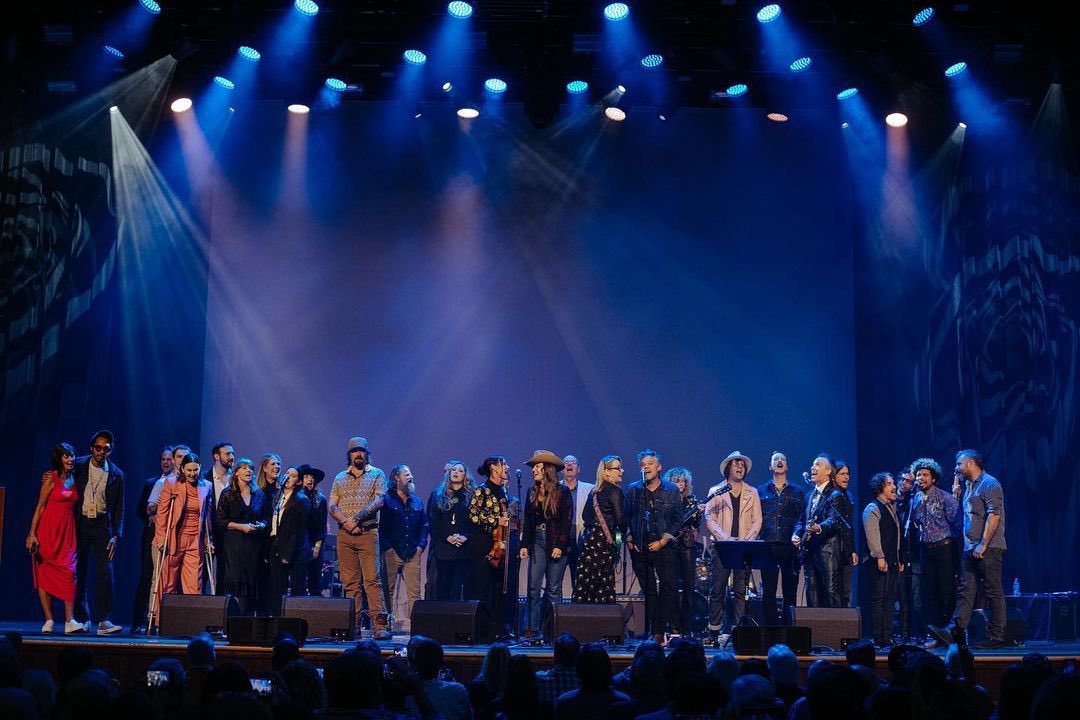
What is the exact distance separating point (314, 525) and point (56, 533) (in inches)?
101

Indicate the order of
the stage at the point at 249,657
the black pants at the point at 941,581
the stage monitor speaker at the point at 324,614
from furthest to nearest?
1. the black pants at the point at 941,581
2. the stage monitor speaker at the point at 324,614
3. the stage at the point at 249,657

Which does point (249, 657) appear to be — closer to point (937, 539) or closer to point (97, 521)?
point (97, 521)

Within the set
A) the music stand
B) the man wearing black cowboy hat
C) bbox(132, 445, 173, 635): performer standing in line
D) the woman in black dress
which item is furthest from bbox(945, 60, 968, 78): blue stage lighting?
bbox(132, 445, 173, 635): performer standing in line

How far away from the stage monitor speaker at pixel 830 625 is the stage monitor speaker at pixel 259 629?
4666 millimetres

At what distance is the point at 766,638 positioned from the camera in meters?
9.74

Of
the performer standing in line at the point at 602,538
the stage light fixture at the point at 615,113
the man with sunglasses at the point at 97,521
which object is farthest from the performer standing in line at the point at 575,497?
the man with sunglasses at the point at 97,521

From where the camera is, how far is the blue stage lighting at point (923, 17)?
11.6 m

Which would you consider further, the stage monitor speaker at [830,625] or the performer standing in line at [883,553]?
the performer standing in line at [883,553]

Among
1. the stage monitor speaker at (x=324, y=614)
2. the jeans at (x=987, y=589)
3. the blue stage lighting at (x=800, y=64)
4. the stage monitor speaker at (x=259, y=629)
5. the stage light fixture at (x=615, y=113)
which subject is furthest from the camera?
the stage light fixture at (x=615, y=113)

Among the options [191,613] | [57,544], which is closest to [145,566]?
[57,544]

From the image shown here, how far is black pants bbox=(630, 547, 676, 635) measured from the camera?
1116 cm

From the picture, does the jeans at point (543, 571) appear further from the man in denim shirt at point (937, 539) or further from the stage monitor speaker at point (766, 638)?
the man in denim shirt at point (937, 539)

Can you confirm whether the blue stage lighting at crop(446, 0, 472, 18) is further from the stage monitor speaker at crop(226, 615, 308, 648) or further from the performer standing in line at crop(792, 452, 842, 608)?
the stage monitor speaker at crop(226, 615, 308, 648)

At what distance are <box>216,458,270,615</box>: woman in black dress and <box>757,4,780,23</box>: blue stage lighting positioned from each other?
23.9 feet
